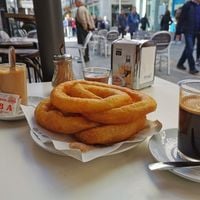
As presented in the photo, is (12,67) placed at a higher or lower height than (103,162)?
higher

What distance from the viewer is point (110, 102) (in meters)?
0.46

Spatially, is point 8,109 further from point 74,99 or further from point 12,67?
point 74,99

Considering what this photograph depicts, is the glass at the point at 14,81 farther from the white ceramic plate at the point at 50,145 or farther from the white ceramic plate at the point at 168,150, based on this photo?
the white ceramic plate at the point at 168,150

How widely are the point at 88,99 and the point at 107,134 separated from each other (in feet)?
0.24

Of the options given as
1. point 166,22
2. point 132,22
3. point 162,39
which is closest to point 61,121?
point 162,39

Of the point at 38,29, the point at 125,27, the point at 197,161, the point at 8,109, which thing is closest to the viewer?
the point at 197,161

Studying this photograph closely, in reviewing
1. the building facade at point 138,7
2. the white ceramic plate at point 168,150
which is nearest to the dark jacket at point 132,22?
the building facade at point 138,7

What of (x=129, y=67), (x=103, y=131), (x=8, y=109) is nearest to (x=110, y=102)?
(x=103, y=131)

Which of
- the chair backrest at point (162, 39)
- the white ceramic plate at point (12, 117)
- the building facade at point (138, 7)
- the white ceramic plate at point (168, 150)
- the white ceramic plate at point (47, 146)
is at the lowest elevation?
the chair backrest at point (162, 39)

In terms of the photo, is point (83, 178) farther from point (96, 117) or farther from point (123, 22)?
point (123, 22)

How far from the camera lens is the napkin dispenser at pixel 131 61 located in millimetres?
825

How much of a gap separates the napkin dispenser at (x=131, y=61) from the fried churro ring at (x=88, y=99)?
31cm

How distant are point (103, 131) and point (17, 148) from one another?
0.60ft

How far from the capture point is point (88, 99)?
18.2 inches
